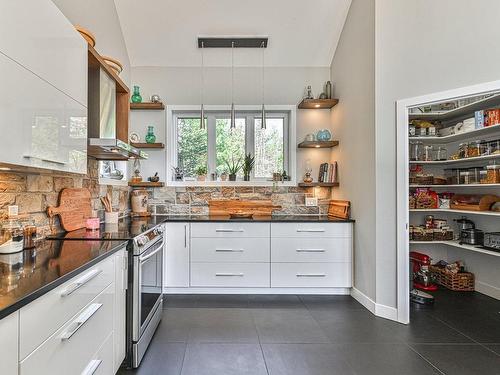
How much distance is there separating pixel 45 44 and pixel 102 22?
1.89 m

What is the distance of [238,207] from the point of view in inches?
160

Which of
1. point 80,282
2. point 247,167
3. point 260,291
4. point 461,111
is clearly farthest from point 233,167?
point 80,282

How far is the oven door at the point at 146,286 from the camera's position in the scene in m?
2.08

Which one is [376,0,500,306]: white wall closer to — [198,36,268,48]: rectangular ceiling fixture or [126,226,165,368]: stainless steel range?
[198,36,268,48]: rectangular ceiling fixture

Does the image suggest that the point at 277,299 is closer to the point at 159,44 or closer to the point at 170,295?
the point at 170,295

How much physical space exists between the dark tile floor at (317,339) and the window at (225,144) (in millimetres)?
1754

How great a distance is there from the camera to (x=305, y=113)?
414 cm

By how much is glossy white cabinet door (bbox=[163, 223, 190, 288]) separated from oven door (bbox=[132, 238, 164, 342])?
73cm

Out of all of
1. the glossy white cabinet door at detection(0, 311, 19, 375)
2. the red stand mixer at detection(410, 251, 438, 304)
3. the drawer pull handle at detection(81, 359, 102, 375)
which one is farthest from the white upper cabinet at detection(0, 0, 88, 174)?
the red stand mixer at detection(410, 251, 438, 304)

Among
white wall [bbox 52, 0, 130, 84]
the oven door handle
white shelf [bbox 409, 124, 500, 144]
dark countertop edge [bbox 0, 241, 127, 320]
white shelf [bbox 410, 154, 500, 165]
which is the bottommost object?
the oven door handle

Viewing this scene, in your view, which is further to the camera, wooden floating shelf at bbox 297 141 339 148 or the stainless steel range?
wooden floating shelf at bbox 297 141 339 148

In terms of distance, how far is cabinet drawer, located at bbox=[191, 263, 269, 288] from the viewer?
3.50 meters

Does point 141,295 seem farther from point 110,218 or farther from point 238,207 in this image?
point 238,207

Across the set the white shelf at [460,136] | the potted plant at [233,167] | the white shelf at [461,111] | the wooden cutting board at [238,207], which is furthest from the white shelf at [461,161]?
the potted plant at [233,167]
